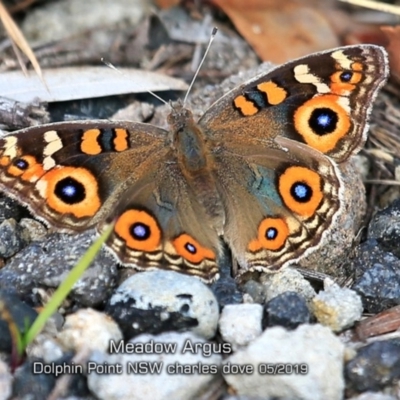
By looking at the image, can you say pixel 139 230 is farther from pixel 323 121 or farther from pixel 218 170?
pixel 323 121

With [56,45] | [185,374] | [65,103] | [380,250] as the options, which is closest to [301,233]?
[380,250]

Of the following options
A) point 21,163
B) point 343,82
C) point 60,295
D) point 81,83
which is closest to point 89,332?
point 60,295

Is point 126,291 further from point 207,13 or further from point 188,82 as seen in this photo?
point 207,13

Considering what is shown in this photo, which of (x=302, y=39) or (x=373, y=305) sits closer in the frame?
(x=373, y=305)

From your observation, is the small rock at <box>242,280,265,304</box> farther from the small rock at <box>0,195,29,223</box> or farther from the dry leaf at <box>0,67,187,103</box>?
the dry leaf at <box>0,67,187,103</box>

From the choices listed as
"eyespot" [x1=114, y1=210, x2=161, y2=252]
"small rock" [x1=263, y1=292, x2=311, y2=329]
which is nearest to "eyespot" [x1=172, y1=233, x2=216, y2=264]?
"eyespot" [x1=114, y1=210, x2=161, y2=252]

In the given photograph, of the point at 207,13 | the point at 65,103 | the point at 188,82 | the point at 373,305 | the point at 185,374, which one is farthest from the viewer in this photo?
the point at 207,13

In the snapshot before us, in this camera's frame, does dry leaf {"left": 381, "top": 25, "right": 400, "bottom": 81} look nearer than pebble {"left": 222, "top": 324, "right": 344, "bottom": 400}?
No

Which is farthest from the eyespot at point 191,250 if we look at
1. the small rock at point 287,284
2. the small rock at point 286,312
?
the small rock at point 286,312
